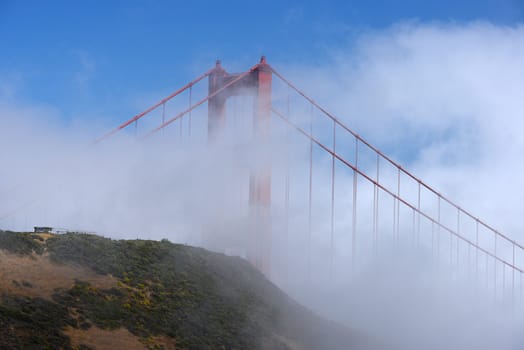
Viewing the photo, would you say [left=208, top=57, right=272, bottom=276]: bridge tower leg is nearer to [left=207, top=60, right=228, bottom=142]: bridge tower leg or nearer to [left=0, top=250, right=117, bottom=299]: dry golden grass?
[left=207, top=60, right=228, bottom=142]: bridge tower leg

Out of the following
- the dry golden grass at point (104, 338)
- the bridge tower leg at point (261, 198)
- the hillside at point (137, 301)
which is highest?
the bridge tower leg at point (261, 198)

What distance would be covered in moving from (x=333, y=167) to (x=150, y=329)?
40364mm

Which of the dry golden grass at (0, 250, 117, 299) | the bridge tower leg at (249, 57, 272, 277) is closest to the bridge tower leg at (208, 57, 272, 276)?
the bridge tower leg at (249, 57, 272, 277)

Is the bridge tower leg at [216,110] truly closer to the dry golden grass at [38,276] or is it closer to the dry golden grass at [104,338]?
the dry golden grass at [38,276]

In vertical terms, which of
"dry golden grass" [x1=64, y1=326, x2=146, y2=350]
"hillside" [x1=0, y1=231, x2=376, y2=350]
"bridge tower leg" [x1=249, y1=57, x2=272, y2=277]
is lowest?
"dry golden grass" [x1=64, y1=326, x2=146, y2=350]

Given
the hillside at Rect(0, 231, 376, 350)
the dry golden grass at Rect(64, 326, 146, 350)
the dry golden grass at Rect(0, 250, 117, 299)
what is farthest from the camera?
the dry golden grass at Rect(0, 250, 117, 299)

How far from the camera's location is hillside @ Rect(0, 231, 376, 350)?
41.4 metres

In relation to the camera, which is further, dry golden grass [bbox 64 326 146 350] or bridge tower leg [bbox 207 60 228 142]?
bridge tower leg [bbox 207 60 228 142]

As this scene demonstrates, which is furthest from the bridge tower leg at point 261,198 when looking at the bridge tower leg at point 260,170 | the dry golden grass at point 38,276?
the dry golden grass at point 38,276

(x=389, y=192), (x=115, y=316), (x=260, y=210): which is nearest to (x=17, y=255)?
(x=115, y=316)

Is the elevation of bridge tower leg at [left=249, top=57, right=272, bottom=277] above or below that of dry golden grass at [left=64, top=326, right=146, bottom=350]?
above

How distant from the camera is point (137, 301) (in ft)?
161

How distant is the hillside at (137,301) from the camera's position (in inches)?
1631

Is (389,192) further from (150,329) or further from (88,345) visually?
(88,345)
